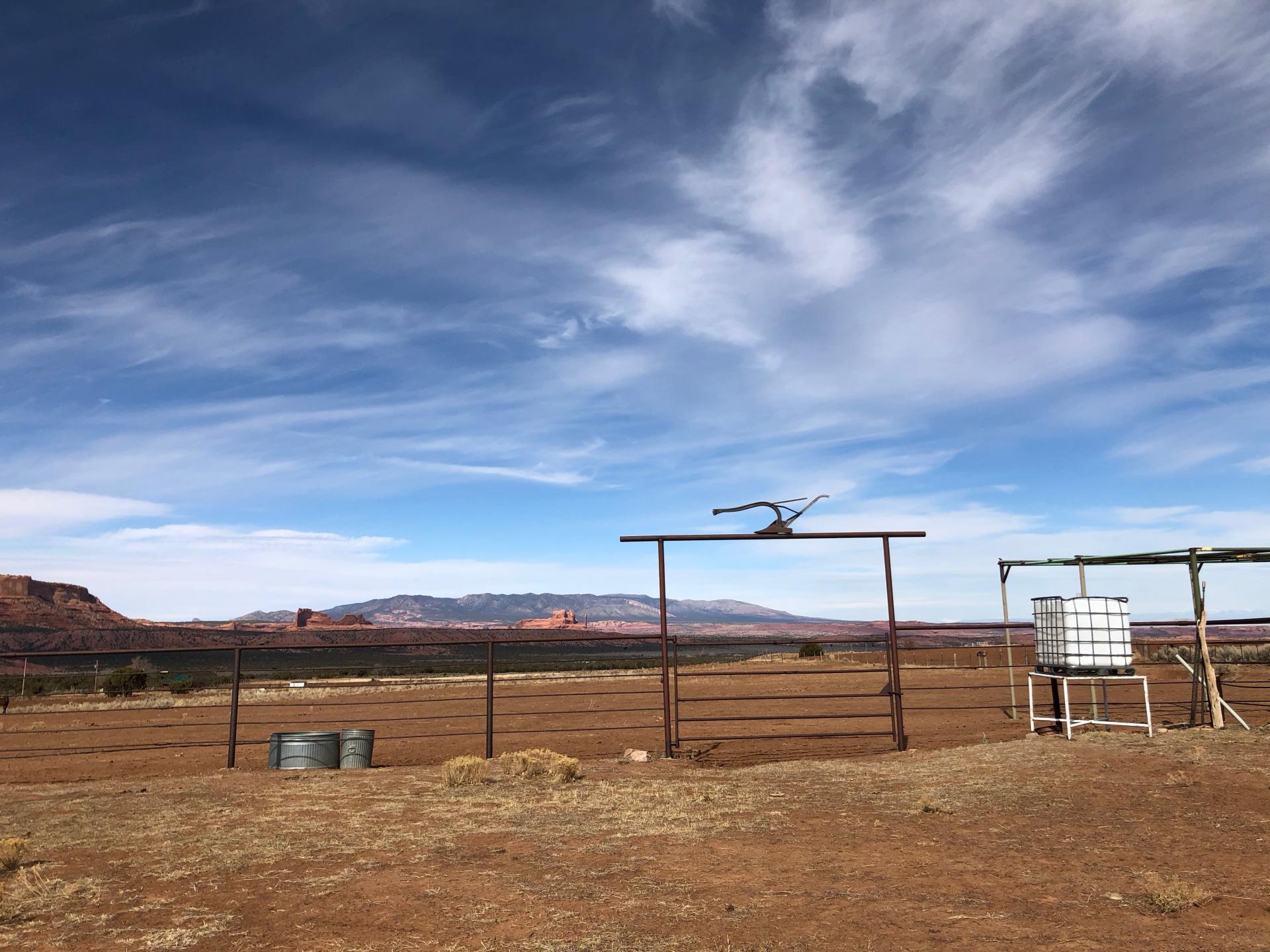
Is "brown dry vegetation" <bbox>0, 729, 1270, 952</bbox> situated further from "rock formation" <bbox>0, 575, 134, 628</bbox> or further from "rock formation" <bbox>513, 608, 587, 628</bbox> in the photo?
"rock formation" <bbox>0, 575, 134, 628</bbox>

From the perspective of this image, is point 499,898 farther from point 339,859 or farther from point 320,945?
point 339,859

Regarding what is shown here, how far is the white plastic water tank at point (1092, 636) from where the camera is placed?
32.0 feet

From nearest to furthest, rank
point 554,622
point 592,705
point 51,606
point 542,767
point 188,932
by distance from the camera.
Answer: point 188,932 → point 542,767 → point 592,705 → point 51,606 → point 554,622

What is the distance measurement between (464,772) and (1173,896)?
253 inches

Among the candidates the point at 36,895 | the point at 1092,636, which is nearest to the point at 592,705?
the point at 1092,636

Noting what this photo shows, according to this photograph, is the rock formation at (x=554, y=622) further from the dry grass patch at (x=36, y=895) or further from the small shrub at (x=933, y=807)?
the dry grass patch at (x=36, y=895)

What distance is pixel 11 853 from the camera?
554cm

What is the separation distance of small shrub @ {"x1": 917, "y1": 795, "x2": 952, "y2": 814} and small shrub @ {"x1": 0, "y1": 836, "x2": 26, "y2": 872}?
255 inches

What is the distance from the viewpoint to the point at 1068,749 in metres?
8.92

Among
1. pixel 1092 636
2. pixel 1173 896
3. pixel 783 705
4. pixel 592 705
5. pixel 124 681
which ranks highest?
pixel 1092 636

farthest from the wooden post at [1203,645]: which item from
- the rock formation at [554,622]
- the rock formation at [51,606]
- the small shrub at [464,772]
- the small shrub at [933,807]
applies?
the rock formation at [51,606]

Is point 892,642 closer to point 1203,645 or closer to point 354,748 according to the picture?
point 1203,645

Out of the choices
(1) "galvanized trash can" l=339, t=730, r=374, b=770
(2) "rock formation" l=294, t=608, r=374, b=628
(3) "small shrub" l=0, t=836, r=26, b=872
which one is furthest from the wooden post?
(2) "rock formation" l=294, t=608, r=374, b=628

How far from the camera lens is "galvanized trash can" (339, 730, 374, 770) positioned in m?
10.6
